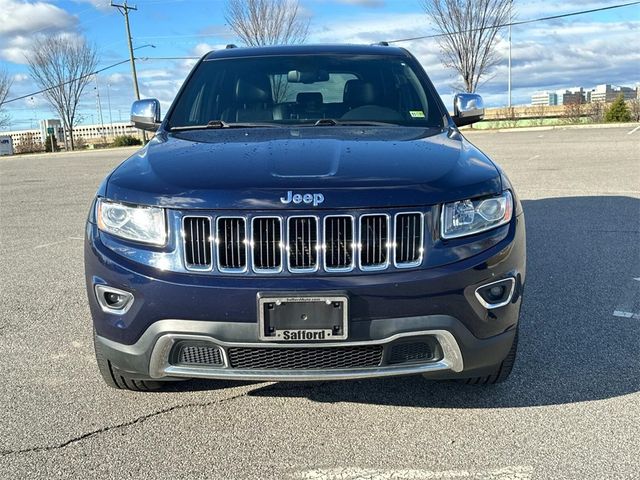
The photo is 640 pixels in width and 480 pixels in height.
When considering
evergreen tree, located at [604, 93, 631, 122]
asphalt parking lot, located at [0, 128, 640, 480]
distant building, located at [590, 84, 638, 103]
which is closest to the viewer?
asphalt parking lot, located at [0, 128, 640, 480]

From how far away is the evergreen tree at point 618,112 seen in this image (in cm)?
2897

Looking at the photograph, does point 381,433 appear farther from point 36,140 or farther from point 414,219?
point 36,140

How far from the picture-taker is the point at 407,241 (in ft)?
8.52

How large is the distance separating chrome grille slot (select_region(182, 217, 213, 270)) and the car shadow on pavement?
35.9 inches

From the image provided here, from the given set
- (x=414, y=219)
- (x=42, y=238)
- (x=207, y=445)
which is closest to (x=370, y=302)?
(x=414, y=219)

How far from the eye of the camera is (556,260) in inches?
228

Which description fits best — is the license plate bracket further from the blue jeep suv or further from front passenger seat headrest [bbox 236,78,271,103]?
front passenger seat headrest [bbox 236,78,271,103]

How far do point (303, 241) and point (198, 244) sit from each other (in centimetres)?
43

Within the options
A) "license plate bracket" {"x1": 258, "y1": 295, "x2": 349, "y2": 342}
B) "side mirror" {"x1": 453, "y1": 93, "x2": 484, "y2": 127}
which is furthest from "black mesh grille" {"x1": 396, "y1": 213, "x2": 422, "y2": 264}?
"side mirror" {"x1": 453, "y1": 93, "x2": 484, "y2": 127}

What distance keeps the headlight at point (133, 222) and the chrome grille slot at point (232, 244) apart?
0.24 m

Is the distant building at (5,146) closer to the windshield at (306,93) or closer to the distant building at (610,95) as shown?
the distant building at (610,95)

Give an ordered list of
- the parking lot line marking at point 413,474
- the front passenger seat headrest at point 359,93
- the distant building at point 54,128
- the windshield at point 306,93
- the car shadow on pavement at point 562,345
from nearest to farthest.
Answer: the parking lot line marking at point 413,474 → the car shadow on pavement at point 562,345 → the windshield at point 306,93 → the front passenger seat headrest at point 359,93 → the distant building at point 54,128

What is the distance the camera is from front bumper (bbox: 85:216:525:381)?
2527 mm

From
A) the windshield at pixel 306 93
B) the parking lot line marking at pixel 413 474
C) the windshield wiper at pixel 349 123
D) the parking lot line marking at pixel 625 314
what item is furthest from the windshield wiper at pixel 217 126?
the parking lot line marking at pixel 625 314
